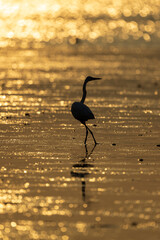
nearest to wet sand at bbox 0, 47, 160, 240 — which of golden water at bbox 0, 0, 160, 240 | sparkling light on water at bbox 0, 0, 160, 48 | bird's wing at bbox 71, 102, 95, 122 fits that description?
golden water at bbox 0, 0, 160, 240

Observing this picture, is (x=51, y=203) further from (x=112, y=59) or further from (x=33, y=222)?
(x=112, y=59)

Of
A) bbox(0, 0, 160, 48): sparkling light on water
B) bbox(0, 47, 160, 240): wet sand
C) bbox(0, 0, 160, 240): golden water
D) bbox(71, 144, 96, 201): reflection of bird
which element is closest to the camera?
bbox(0, 47, 160, 240): wet sand

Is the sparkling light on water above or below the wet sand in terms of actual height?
below

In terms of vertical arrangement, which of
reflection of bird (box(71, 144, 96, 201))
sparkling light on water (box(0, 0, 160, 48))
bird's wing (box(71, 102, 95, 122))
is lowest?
sparkling light on water (box(0, 0, 160, 48))

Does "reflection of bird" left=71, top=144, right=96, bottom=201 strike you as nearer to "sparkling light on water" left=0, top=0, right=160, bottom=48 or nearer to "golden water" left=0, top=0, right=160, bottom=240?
"golden water" left=0, top=0, right=160, bottom=240

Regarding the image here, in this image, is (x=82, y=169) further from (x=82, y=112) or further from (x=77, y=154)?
(x=82, y=112)

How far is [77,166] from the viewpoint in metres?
16.6

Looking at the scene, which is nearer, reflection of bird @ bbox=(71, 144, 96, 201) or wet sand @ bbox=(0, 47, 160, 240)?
wet sand @ bbox=(0, 47, 160, 240)

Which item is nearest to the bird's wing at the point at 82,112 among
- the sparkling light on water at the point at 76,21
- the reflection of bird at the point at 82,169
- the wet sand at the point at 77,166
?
the wet sand at the point at 77,166

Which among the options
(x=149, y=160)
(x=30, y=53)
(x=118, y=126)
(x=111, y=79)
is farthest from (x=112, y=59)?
(x=149, y=160)

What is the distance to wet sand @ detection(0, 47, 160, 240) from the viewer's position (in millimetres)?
12109

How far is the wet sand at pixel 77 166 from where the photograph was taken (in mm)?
12109

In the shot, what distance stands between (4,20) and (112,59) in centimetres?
4215

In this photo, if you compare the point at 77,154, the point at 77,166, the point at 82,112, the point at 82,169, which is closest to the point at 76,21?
the point at 82,112
